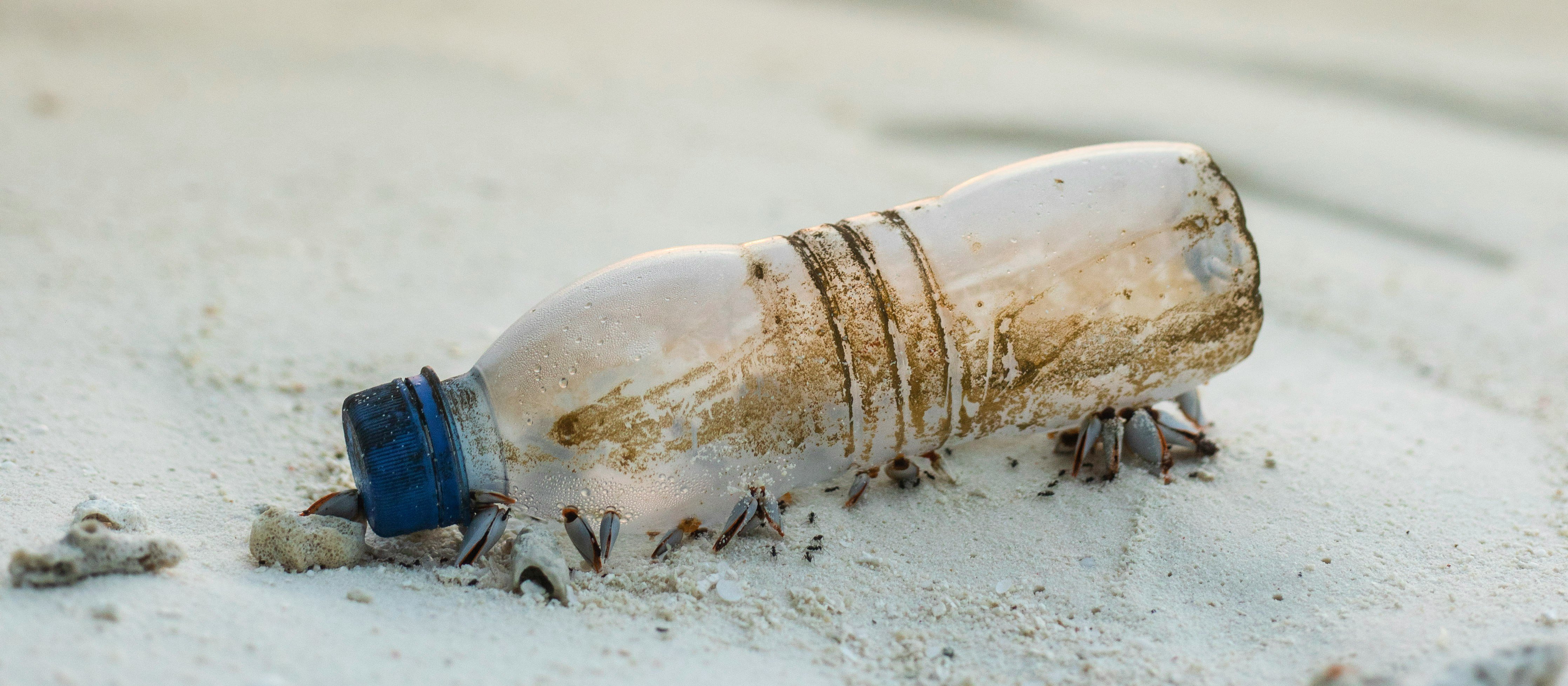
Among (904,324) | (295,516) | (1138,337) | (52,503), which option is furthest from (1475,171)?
(52,503)

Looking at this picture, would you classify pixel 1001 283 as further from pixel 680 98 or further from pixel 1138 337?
pixel 680 98

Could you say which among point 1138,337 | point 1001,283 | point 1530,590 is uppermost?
point 1001,283

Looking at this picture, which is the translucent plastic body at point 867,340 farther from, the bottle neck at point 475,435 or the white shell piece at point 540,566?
the white shell piece at point 540,566

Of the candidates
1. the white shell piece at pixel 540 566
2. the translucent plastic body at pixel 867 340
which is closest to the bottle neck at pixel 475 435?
the translucent plastic body at pixel 867 340

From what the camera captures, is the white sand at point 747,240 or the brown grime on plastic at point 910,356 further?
the brown grime on plastic at point 910,356

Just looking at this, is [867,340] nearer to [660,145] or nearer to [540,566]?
[540,566]

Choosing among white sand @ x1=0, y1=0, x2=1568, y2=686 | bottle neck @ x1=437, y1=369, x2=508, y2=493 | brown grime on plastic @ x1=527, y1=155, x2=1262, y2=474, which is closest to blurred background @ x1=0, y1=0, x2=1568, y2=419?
white sand @ x1=0, y1=0, x2=1568, y2=686

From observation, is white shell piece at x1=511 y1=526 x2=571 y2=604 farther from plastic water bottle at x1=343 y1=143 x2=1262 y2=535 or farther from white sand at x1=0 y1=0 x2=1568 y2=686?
plastic water bottle at x1=343 y1=143 x2=1262 y2=535

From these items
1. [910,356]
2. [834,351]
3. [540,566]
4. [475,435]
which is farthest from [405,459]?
[910,356]

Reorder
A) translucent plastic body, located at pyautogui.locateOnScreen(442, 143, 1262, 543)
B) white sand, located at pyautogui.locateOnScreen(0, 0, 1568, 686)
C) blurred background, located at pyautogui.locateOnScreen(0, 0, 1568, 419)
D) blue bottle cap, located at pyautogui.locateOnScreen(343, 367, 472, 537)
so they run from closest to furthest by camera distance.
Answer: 1. white sand, located at pyautogui.locateOnScreen(0, 0, 1568, 686)
2. blue bottle cap, located at pyautogui.locateOnScreen(343, 367, 472, 537)
3. translucent plastic body, located at pyautogui.locateOnScreen(442, 143, 1262, 543)
4. blurred background, located at pyautogui.locateOnScreen(0, 0, 1568, 419)
